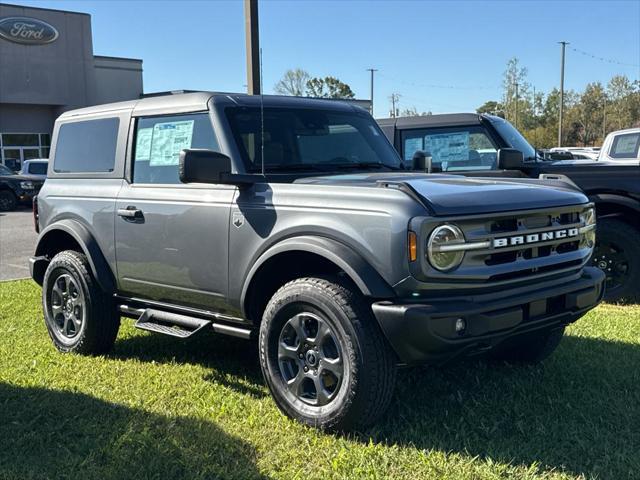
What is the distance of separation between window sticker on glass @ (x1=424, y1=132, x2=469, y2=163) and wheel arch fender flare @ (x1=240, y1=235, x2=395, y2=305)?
4731 mm

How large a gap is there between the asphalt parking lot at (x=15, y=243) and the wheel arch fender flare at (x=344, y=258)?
22.2 feet

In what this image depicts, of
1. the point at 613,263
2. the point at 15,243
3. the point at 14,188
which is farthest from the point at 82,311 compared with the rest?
the point at 14,188

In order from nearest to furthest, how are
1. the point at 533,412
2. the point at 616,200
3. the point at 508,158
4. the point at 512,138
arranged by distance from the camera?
the point at 533,412
the point at 508,158
the point at 616,200
the point at 512,138

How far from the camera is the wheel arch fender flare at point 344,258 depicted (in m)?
3.40

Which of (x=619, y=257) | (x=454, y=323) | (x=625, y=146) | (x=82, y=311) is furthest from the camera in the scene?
(x=625, y=146)

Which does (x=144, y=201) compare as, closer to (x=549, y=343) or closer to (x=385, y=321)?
(x=385, y=321)

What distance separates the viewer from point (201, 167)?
3.89 metres

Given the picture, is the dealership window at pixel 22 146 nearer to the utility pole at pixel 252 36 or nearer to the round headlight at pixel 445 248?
the utility pole at pixel 252 36

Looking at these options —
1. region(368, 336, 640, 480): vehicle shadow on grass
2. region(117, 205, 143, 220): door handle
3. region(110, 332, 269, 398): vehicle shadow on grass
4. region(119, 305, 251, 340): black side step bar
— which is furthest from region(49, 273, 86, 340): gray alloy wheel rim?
region(368, 336, 640, 480): vehicle shadow on grass

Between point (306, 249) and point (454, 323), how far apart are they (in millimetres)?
894

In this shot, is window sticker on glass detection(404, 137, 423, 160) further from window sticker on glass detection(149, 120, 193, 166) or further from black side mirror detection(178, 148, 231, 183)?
black side mirror detection(178, 148, 231, 183)

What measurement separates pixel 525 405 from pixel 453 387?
1.70ft

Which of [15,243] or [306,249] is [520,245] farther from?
[15,243]

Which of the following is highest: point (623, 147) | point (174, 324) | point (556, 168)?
point (623, 147)
